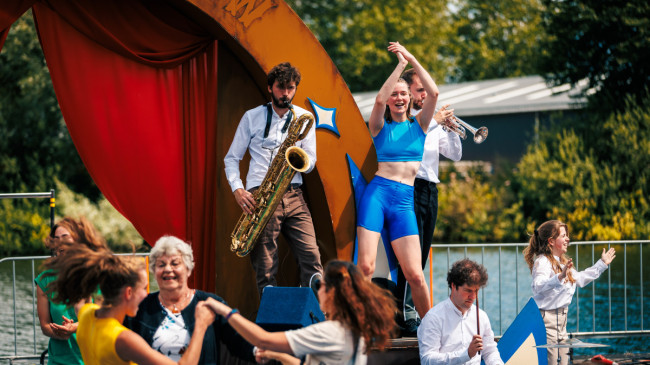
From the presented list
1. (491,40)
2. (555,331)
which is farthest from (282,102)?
(491,40)

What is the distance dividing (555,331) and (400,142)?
1962 mm

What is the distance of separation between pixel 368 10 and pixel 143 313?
123ft

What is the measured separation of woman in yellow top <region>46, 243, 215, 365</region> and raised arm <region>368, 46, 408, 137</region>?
2.54 m

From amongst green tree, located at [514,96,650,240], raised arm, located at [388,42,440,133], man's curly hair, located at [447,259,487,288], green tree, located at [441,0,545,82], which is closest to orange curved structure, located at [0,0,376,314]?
raised arm, located at [388,42,440,133]

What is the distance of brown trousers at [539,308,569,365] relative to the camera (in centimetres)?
645

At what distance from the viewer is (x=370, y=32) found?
3991cm

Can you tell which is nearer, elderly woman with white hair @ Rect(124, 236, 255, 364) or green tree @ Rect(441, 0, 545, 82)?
elderly woman with white hair @ Rect(124, 236, 255, 364)

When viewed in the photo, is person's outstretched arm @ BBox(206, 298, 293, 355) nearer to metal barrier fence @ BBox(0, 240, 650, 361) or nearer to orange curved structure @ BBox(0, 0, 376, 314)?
orange curved structure @ BBox(0, 0, 376, 314)

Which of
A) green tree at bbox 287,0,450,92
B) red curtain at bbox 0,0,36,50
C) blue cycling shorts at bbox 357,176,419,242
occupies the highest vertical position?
green tree at bbox 287,0,450,92

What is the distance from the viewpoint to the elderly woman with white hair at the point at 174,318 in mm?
4207

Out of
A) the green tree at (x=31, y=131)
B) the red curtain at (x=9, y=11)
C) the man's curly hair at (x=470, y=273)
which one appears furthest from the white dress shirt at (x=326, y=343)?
A: the green tree at (x=31, y=131)

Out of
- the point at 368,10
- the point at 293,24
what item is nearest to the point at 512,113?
the point at 368,10

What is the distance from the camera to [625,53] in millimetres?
20000

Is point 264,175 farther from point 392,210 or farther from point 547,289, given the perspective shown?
point 547,289
